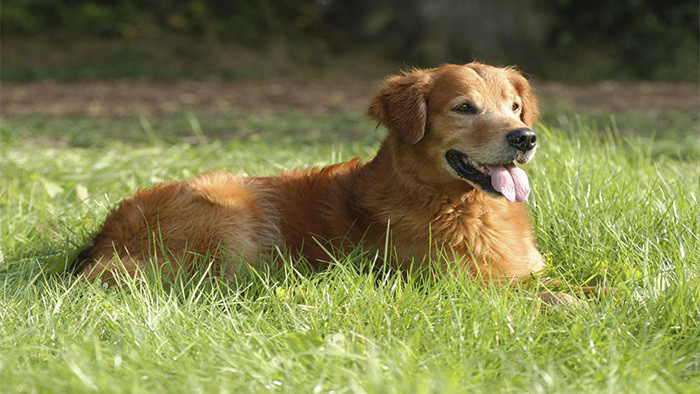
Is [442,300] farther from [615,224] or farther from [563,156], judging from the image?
[563,156]

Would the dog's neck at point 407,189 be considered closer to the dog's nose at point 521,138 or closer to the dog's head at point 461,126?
the dog's head at point 461,126

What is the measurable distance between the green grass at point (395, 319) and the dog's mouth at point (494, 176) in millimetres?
426

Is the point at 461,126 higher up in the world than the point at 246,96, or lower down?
higher up

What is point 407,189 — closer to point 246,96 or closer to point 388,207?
point 388,207

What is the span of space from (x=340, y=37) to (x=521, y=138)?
12463 mm

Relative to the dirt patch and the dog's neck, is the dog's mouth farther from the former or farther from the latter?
the dirt patch

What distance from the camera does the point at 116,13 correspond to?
14.7 m

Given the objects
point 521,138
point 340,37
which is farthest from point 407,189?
point 340,37

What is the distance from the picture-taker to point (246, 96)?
11305 millimetres

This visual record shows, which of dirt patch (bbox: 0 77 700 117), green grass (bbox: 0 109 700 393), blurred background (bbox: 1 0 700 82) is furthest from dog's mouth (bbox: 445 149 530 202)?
blurred background (bbox: 1 0 700 82)

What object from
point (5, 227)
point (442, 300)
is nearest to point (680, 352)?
point (442, 300)

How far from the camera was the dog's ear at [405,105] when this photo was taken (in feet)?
10.2

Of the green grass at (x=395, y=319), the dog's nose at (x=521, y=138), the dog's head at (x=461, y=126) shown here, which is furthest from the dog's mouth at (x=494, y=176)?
the green grass at (x=395, y=319)

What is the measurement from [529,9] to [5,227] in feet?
37.1
